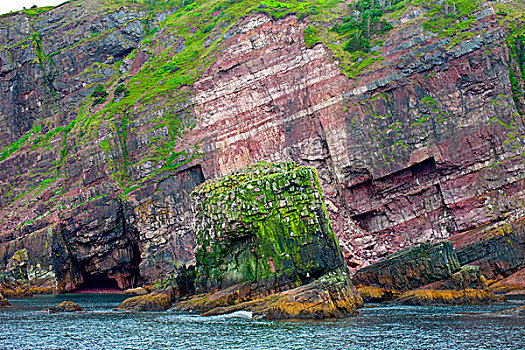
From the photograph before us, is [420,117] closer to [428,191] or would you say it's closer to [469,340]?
[428,191]

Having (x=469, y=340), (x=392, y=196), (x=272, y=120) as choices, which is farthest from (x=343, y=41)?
(x=469, y=340)

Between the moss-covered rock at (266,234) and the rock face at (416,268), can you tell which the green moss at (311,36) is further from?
the rock face at (416,268)

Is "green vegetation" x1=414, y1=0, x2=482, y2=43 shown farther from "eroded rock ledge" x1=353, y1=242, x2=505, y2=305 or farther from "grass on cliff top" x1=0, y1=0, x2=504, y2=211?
"eroded rock ledge" x1=353, y1=242, x2=505, y2=305

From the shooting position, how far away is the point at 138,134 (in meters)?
85.4

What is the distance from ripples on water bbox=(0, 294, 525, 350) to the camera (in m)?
26.7

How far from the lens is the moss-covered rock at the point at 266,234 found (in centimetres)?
4475

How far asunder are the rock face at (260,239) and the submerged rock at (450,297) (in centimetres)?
522

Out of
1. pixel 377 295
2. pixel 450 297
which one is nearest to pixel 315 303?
pixel 377 295

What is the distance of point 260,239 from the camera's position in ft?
153

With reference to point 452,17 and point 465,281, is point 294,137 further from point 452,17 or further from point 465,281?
point 465,281

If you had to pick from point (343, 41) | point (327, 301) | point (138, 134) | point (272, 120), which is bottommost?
point (327, 301)

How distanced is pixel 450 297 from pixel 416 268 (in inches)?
247

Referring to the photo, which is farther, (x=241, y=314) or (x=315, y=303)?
(x=241, y=314)

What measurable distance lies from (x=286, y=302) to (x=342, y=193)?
37.5 meters
